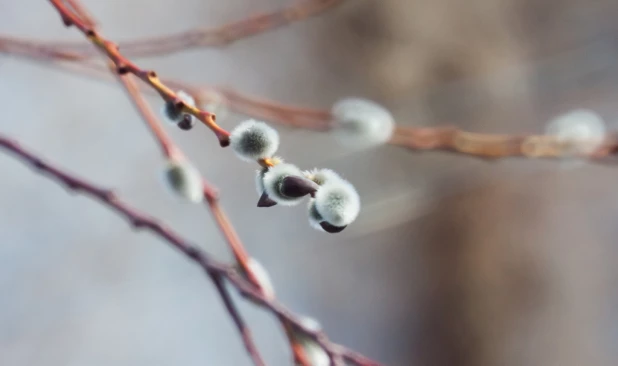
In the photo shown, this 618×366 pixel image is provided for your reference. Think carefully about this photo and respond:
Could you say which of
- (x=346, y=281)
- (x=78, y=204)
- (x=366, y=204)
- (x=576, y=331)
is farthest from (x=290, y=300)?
(x=576, y=331)

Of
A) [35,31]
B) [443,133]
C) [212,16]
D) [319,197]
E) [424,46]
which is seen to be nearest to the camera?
[319,197]

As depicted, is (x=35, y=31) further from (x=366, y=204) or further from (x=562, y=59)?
(x=562, y=59)

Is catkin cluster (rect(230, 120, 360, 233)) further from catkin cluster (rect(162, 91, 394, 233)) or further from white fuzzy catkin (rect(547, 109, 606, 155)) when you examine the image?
white fuzzy catkin (rect(547, 109, 606, 155))

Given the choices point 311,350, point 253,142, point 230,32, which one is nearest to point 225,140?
point 253,142

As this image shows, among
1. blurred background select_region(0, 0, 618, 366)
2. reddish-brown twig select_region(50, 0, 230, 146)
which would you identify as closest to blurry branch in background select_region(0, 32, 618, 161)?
reddish-brown twig select_region(50, 0, 230, 146)

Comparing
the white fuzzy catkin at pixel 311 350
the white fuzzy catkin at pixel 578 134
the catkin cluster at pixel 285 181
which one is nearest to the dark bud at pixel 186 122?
the catkin cluster at pixel 285 181

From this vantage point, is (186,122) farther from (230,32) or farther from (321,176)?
(230,32)
